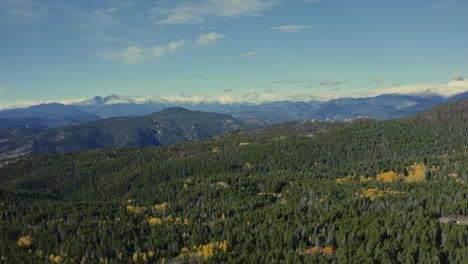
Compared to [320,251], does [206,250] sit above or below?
below

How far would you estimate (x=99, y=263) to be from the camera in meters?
55.7

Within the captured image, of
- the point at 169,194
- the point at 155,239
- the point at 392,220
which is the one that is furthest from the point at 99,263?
the point at 169,194

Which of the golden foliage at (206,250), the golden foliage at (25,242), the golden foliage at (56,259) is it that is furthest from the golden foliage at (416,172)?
the golden foliage at (25,242)

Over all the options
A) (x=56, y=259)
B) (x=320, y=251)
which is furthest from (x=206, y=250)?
(x=56, y=259)

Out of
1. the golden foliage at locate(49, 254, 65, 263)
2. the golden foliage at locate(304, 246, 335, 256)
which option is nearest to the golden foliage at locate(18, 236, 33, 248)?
the golden foliage at locate(49, 254, 65, 263)

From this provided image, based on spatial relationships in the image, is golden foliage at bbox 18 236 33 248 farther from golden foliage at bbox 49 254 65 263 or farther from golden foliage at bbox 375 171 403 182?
golden foliage at bbox 375 171 403 182

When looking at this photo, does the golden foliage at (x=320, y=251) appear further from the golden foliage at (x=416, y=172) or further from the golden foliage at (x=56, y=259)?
the golden foliage at (x=416, y=172)

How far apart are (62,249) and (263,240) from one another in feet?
145

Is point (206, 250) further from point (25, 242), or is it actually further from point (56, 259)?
point (25, 242)

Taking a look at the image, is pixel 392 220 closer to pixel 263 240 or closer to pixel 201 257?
pixel 263 240

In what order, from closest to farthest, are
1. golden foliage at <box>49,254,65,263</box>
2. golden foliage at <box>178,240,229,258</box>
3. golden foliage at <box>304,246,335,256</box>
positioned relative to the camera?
golden foliage at <box>304,246,335,256</box> < golden foliage at <box>178,240,229,258</box> < golden foliage at <box>49,254,65,263</box>

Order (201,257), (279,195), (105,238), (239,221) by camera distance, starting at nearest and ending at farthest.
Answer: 1. (201,257)
2. (105,238)
3. (239,221)
4. (279,195)

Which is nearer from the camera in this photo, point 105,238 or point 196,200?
point 105,238

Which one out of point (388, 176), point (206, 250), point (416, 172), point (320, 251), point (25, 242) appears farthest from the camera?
point (388, 176)
